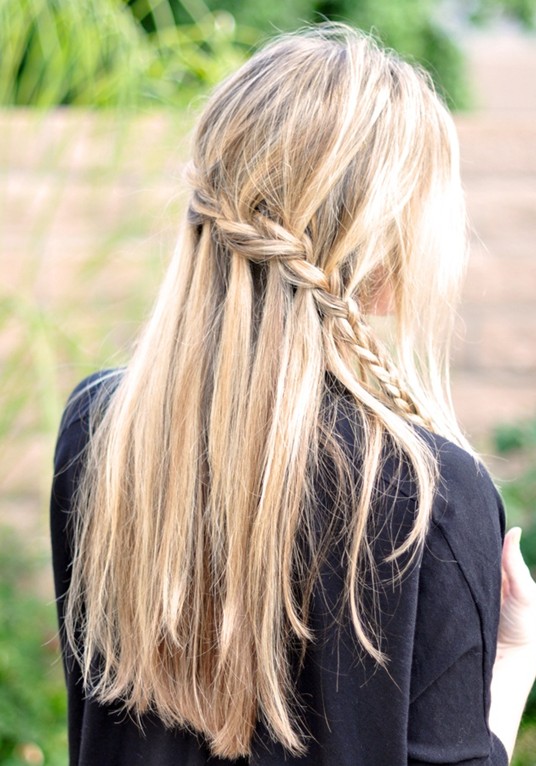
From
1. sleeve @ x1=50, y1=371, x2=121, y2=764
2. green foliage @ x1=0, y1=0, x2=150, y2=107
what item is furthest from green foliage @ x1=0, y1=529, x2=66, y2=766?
green foliage @ x1=0, y1=0, x2=150, y2=107

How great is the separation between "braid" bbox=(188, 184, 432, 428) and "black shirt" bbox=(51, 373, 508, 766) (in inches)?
3.5

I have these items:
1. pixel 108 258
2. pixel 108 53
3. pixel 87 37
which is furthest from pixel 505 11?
pixel 87 37

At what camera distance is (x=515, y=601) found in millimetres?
1159

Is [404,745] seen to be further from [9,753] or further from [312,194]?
[9,753]

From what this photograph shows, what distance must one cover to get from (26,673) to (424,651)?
5.25ft

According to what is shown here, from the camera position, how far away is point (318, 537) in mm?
1037

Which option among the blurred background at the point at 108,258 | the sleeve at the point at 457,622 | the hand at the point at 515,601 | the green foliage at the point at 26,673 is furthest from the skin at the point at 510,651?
the blurred background at the point at 108,258

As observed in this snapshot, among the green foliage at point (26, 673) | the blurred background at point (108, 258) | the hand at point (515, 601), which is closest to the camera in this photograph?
the hand at point (515, 601)

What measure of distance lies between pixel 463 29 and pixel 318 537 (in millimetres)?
6196

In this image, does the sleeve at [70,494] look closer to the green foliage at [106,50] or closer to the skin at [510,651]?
the skin at [510,651]

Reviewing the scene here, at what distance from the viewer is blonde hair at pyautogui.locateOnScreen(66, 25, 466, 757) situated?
3.37 ft

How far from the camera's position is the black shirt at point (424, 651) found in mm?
1009

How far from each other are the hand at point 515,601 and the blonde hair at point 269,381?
182 millimetres

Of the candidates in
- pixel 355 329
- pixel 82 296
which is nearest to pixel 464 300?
pixel 82 296
